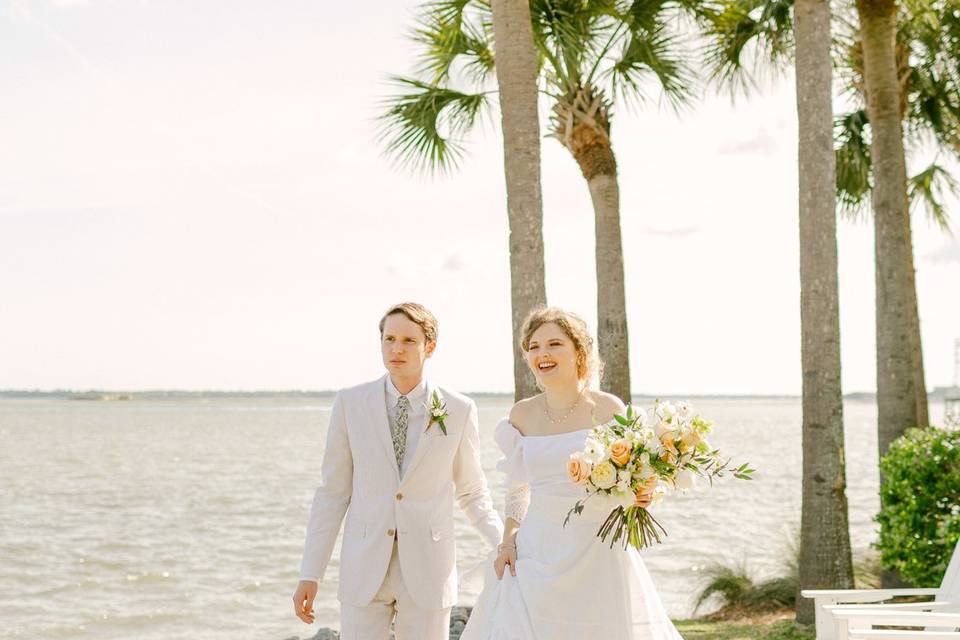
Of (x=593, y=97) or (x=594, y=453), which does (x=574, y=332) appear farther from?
(x=593, y=97)

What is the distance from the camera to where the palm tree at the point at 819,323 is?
7.69 metres

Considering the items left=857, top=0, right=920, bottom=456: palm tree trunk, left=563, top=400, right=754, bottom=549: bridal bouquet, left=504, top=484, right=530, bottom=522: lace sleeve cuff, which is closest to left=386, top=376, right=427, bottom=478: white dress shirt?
left=504, top=484, right=530, bottom=522: lace sleeve cuff

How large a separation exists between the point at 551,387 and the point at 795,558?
700cm

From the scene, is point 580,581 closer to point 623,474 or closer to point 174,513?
point 623,474

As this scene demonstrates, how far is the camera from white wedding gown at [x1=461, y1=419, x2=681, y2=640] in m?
4.10

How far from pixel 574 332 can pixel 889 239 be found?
6.65 meters

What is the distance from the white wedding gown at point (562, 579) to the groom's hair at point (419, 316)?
0.59 metres

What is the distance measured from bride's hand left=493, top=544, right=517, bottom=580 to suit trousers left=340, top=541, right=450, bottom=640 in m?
0.31

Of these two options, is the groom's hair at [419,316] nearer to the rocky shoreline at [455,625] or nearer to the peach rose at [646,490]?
the peach rose at [646,490]

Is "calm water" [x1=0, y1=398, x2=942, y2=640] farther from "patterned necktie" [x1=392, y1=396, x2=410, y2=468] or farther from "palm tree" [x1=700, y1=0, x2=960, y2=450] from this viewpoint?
"patterned necktie" [x1=392, y1=396, x2=410, y2=468]

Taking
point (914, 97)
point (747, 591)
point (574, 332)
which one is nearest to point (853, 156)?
point (914, 97)

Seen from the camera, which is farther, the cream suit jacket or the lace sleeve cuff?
the lace sleeve cuff

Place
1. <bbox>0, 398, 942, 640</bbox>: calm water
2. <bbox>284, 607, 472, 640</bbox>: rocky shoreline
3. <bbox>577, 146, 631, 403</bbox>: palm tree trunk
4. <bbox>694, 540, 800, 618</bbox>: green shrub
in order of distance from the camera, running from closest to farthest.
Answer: <bbox>284, 607, 472, 640</bbox>: rocky shoreline
<bbox>694, 540, 800, 618</bbox>: green shrub
<bbox>577, 146, 631, 403</bbox>: palm tree trunk
<bbox>0, 398, 942, 640</bbox>: calm water

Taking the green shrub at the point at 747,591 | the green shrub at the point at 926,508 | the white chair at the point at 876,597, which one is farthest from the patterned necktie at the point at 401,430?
the green shrub at the point at 747,591
